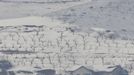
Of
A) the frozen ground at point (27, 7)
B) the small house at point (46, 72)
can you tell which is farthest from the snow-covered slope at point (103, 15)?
the small house at point (46, 72)

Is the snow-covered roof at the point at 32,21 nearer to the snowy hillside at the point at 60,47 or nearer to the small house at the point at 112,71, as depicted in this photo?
the snowy hillside at the point at 60,47

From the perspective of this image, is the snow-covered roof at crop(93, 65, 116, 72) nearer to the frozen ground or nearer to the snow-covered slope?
the snow-covered slope

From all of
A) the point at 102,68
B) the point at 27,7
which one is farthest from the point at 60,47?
the point at 27,7

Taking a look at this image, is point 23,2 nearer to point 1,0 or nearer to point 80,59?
point 1,0

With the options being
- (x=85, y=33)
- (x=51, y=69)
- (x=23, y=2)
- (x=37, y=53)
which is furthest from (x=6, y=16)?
(x=51, y=69)

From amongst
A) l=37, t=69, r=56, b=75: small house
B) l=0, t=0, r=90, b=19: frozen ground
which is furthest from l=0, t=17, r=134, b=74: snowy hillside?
l=0, t=0, r=90, b=19: frozen ground

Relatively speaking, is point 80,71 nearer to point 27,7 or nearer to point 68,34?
point 68,34
